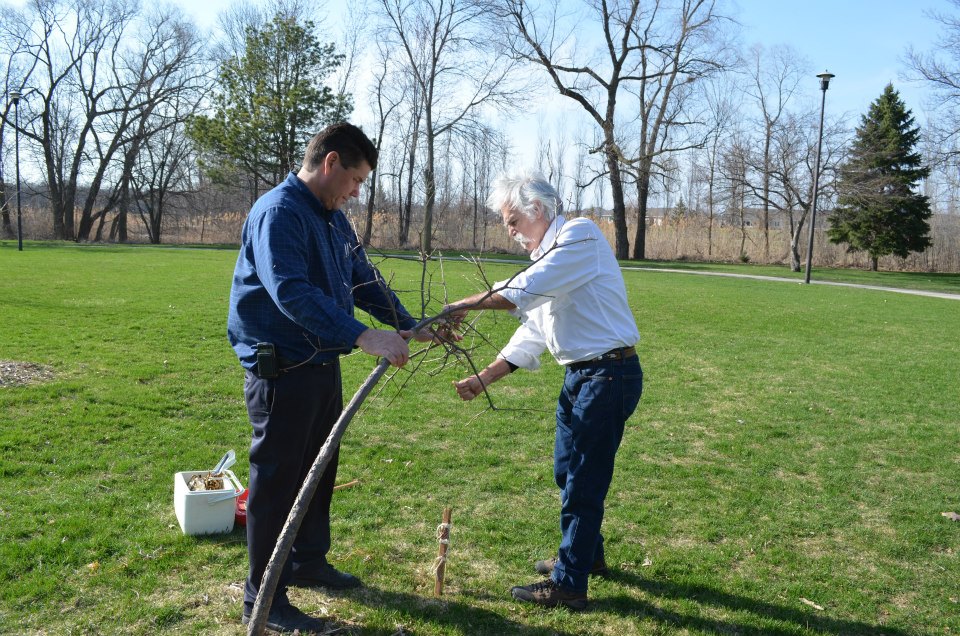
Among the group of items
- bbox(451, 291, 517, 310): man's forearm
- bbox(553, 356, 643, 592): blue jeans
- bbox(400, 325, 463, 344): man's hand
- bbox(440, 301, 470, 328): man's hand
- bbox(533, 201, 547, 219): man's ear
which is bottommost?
bbox(553, 356, 643, 592): blue jeans

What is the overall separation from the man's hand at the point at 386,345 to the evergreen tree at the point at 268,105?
38263 mm

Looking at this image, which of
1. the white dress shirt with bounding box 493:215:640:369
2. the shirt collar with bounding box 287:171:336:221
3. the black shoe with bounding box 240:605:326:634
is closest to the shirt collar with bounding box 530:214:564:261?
the white dress shirt with bounding box 493:215:640:369

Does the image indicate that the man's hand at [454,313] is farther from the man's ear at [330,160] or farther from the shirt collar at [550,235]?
the man's ear at [330,160]

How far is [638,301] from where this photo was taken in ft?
55.2

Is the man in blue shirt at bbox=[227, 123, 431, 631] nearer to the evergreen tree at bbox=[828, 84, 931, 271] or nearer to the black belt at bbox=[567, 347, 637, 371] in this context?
the black belt at bbox=[567, 347, 637, 371]

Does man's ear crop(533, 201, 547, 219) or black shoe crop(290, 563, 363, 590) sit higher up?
man's ear crop(533, 201, 547, 219)

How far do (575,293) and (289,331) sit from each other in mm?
1314

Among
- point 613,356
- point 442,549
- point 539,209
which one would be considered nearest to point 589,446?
point 613,356

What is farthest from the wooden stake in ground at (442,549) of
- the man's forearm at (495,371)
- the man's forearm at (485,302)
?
the man's forearm at (485,302)

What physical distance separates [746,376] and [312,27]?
37992 mm

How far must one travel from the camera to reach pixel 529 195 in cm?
327

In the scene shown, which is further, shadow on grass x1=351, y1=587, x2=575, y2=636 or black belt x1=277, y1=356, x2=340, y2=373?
shadow on grass x1=351, y1=587, x2=575, y2=636

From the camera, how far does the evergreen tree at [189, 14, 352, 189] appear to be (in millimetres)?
38688

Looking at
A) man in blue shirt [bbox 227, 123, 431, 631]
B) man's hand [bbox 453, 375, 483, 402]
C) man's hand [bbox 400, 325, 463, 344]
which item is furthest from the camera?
man's hand [bbox 453, 375, 483, 402]
